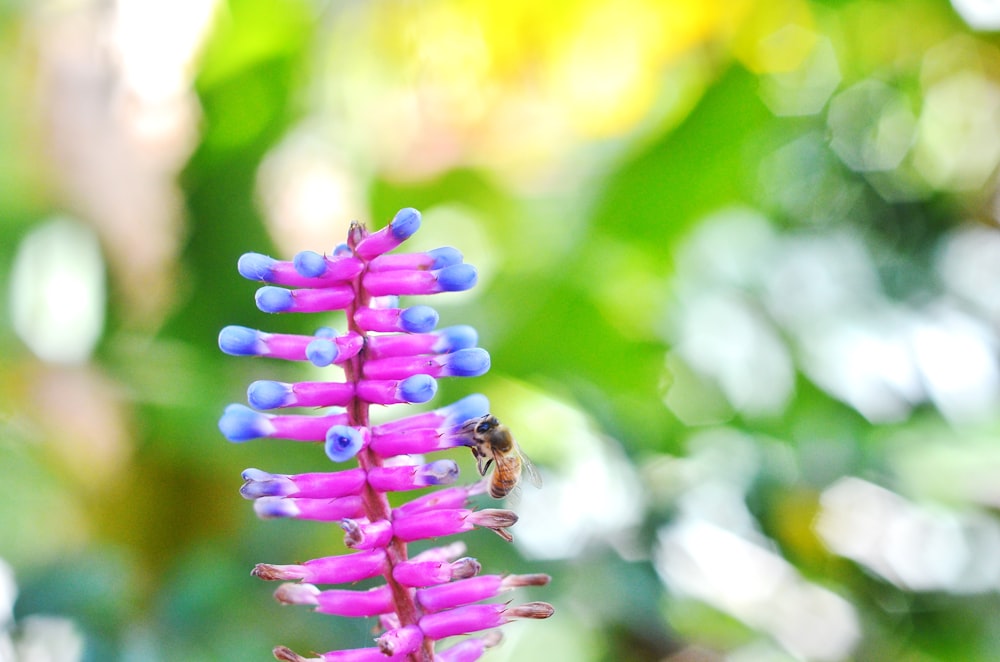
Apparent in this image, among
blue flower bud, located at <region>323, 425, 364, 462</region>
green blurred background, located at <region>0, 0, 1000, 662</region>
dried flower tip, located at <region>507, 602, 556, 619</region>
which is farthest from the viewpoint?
green blurred background, located at <region>0, 0, 1000, 662</region>

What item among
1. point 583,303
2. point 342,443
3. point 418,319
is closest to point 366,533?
point 342,443

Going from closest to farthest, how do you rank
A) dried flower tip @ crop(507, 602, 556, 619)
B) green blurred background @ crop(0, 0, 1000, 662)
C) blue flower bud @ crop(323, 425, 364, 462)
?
blue flower bud @ crop(323, 425, 364, 462), dried flower tip @ crop(507, 602, 556, 619), green blurred background @ crop(0, 0, 1000, 662)

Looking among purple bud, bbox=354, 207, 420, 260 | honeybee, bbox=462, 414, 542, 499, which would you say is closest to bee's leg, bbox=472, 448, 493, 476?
honeybee, bbox=462, 414, 542, 499

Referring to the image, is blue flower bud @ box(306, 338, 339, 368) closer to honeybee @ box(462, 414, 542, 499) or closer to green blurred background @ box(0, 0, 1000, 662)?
honeybee @ box(462, 414, 542, 499)

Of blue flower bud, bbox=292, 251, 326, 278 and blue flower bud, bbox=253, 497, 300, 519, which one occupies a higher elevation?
blue flower bud, bbox=292, 251, 326, 278

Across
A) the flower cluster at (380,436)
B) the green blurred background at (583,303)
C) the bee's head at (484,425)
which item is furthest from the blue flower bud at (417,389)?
the green blurred background at (583,303)

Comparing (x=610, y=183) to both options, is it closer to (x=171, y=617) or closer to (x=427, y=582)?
(x=171, y=617)

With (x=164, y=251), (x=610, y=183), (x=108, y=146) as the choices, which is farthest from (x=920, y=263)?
(x=108, y=146)

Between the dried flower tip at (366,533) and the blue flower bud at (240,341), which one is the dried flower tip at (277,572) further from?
the blue flower bud at (240,341)

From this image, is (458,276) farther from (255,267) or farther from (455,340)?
(255,267)
